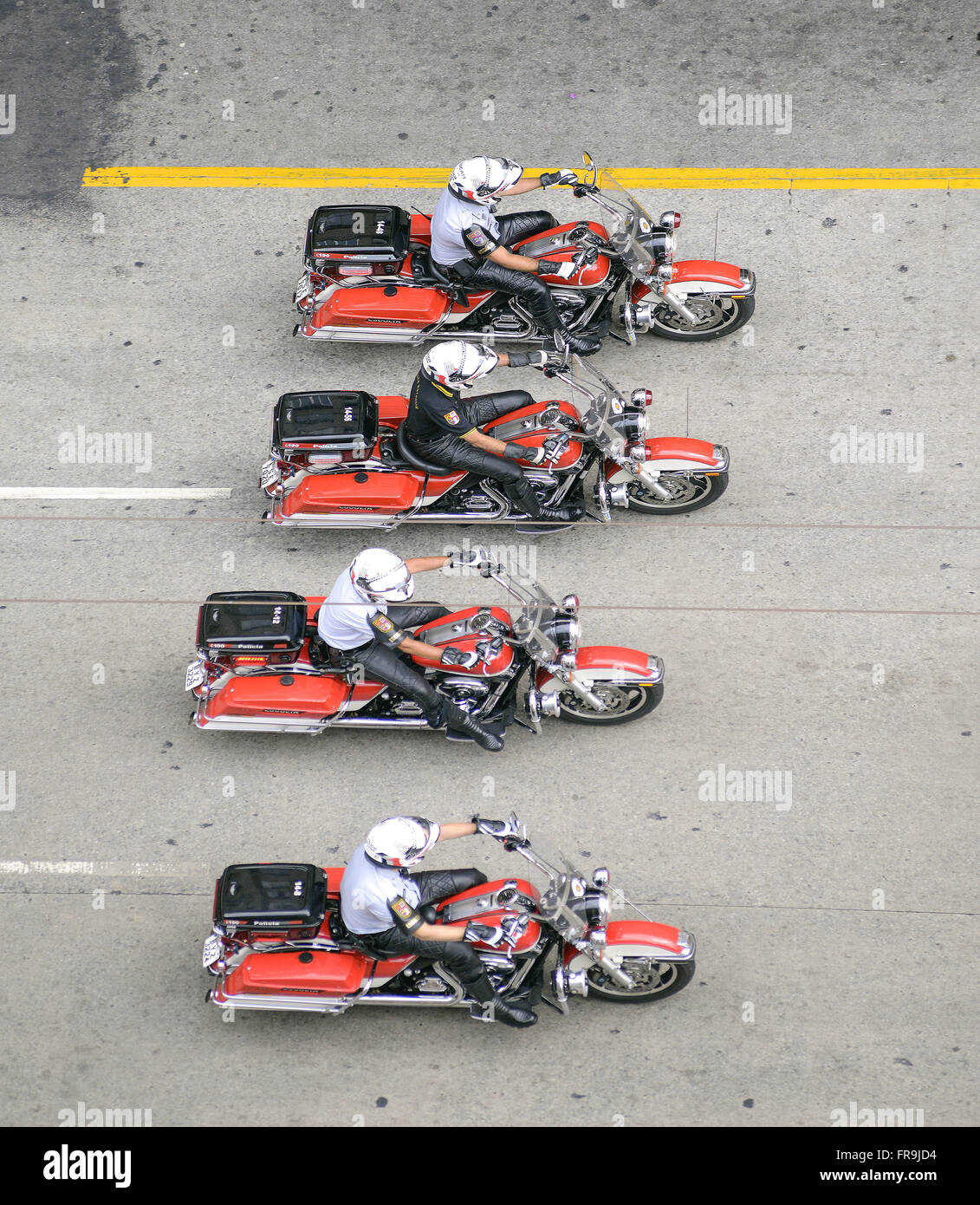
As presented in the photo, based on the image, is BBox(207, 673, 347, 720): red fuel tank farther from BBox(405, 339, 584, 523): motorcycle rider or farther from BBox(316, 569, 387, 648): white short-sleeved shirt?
BBox(405, 339, 584, 523): motorcycle rider

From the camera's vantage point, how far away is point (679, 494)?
9.42 meters

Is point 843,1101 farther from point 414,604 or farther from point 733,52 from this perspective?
point 733,52

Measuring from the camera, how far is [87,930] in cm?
791

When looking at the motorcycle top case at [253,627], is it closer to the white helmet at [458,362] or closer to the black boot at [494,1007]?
the white helmet at [458,362]

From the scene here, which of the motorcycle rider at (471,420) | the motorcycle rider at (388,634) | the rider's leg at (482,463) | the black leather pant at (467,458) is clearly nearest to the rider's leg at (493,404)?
the motorcycle rider at (471,420)

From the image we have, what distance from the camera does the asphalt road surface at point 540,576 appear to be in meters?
7.39

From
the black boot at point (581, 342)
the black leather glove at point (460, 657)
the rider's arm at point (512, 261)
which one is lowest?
the black leather glove at point (460, 657)

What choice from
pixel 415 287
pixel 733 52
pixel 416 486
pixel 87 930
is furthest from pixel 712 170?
pixel 87 930

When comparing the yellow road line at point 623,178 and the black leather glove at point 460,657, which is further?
the yellow road line at point 623,178

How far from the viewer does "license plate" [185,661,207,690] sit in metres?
8.38

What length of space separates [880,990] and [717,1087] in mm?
1021

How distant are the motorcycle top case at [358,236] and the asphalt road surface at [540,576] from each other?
0.84 meters

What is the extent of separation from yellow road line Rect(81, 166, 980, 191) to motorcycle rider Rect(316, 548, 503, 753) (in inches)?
188
